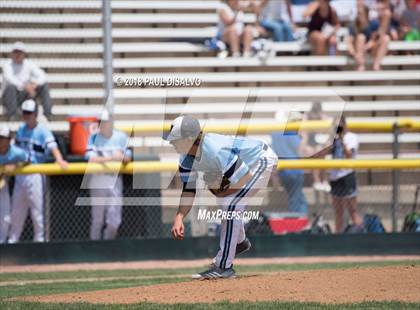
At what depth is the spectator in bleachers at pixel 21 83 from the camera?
15336 millimetres

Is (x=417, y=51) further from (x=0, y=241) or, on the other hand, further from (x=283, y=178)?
(x=0, y=241)

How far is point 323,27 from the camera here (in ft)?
61.6

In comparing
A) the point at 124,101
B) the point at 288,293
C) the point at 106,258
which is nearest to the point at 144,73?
the point at 124,101

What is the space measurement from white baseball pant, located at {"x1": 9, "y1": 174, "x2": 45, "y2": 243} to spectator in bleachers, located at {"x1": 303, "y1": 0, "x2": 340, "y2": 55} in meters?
6.86

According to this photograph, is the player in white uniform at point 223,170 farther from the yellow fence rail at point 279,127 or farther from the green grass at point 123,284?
the yellow fence rail at point 279,127

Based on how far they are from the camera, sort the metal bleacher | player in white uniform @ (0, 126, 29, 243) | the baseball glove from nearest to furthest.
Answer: the baseball glove
player in white uniform @ (0, 126, 29, 243)
the metal bleacher

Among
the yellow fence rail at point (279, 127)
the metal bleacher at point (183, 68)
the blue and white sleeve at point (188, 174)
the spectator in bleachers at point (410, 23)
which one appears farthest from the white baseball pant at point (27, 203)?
the spectator in bleachers at point (410, 23)

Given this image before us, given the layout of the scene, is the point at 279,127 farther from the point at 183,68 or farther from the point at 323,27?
the point at 323,27

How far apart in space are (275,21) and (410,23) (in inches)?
113

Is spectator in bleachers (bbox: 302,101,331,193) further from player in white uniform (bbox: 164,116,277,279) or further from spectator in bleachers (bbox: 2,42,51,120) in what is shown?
player in white uniform (bbox: 164,116,277,279)

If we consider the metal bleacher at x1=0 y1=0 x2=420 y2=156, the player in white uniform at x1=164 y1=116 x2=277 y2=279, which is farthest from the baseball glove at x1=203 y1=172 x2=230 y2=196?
the metal bleacher at x1=0 y1=0 x2=420 y2=156

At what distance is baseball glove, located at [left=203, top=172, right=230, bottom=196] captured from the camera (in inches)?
387

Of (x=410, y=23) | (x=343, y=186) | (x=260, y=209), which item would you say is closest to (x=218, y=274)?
(x=260, y=209)

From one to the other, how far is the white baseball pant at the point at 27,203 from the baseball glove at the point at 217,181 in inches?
183
